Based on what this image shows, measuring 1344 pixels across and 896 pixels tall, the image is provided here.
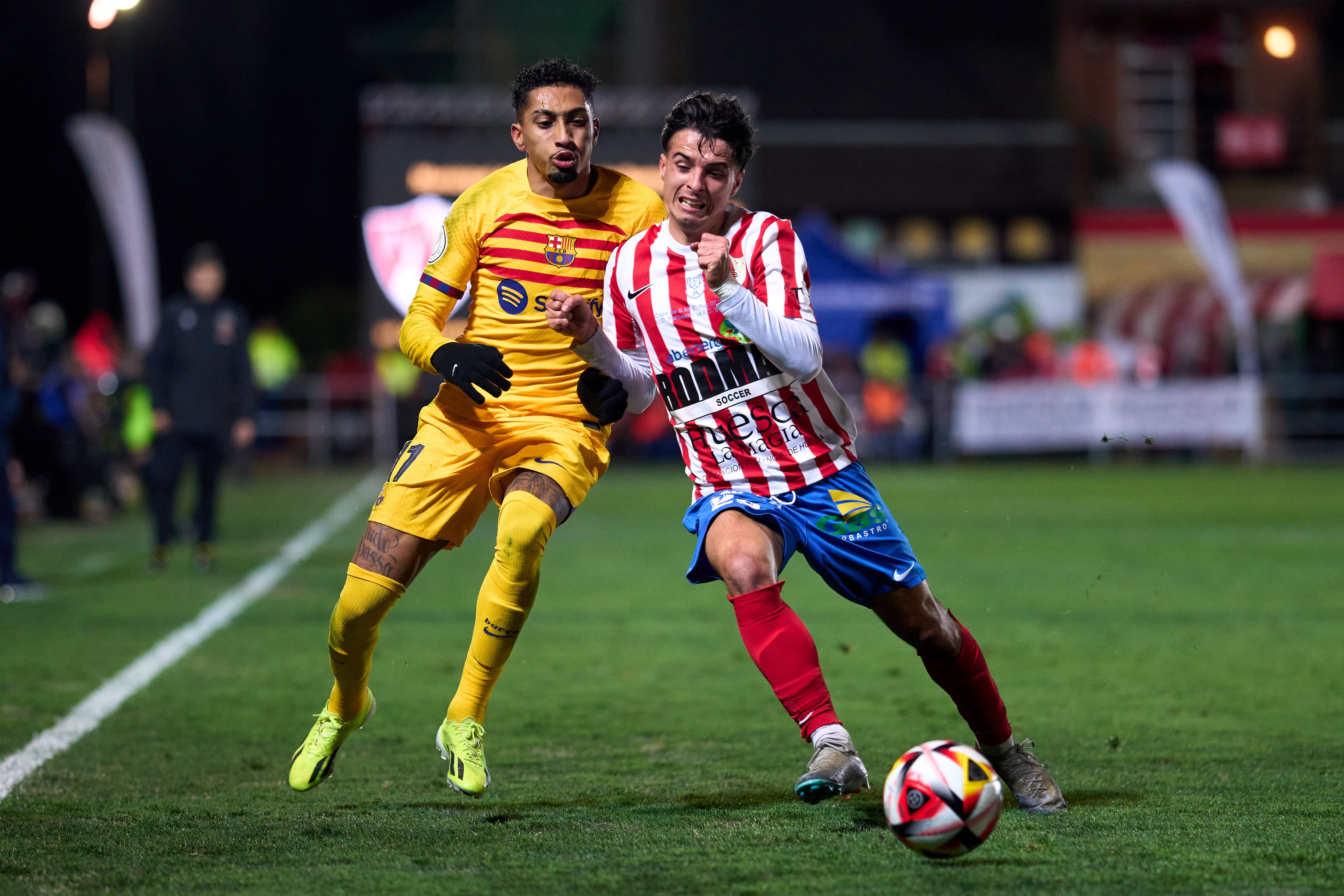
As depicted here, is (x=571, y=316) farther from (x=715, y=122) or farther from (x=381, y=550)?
(x=381, y=550)

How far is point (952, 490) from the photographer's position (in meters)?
18.1

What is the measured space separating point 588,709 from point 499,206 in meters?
2.30

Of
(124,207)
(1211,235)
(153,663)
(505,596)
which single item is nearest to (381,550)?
(505,596)

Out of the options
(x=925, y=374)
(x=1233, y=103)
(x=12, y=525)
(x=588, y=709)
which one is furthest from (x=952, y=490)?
(x=1233, y=103)

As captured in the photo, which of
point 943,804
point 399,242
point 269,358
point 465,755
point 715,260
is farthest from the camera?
point 269,358

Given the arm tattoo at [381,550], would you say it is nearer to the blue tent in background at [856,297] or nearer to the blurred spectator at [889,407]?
the blue tent in background at [856,297]

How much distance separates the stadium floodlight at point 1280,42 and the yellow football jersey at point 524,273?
96.9 ft

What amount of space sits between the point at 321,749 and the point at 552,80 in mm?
2130

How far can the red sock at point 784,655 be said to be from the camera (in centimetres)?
434

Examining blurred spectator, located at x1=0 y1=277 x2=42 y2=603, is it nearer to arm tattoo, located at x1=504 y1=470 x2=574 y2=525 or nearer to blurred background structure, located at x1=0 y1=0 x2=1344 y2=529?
blurred background structure, located at x1=0 y1=0 x2=1344 y2=529

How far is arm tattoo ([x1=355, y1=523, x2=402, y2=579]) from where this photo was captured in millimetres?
4754

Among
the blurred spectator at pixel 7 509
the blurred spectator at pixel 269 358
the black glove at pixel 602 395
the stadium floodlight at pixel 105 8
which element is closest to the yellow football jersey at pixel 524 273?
the black glove at pixel 602 395

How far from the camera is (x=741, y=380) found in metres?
4.48

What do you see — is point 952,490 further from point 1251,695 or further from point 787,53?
point 787,53
